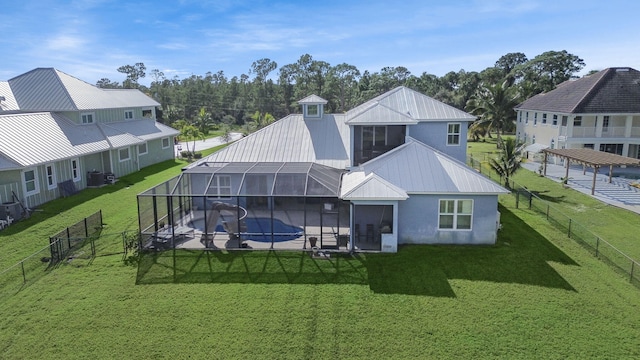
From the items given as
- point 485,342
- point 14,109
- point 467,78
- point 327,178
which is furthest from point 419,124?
point 467,78

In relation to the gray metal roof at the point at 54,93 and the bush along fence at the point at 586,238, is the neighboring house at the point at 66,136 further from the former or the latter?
the bush along fence at the point at 586,238

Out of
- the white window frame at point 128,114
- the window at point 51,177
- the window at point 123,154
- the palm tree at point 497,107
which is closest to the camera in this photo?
the window at point 51,177

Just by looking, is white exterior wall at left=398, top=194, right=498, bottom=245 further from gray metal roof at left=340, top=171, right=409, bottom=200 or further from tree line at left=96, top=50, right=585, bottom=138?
tree line at left=96, top=50, right=585, bottom=138

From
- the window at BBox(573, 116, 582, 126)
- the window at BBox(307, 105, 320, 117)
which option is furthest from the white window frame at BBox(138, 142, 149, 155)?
the window at BBox(573, 116, 582, 126)

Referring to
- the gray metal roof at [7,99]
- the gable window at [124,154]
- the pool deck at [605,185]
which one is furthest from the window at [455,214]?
the gray metal roof at [7,99]

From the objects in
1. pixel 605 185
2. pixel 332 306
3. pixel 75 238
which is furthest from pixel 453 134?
pixel 75 238

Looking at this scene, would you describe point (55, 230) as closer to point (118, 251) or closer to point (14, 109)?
point (118, 251)
